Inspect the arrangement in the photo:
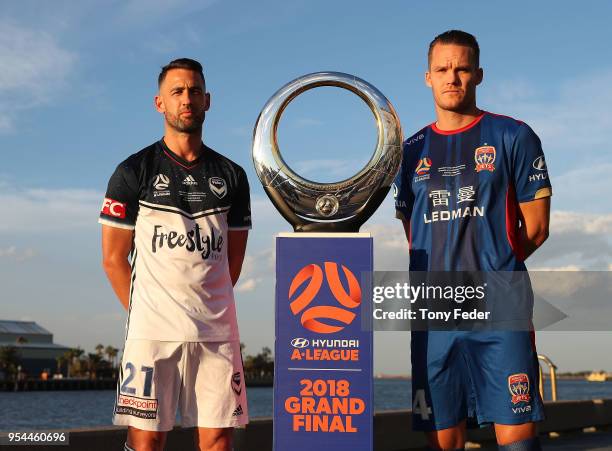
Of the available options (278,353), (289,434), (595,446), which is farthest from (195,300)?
(595,446)

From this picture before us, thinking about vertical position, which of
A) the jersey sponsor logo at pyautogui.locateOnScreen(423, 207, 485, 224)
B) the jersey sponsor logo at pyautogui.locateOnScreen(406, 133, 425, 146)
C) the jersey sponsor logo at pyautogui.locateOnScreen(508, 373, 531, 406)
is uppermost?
the jersey sponsor logo at pyautogui.locateOnScreen(406, 133, 425, 146)

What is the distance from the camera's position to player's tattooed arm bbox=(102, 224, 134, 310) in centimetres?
371

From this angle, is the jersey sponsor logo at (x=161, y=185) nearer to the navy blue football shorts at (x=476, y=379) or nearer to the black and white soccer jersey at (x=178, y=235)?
the black and white soccer jersey at (x=178, y=235)

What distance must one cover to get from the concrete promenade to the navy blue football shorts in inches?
104

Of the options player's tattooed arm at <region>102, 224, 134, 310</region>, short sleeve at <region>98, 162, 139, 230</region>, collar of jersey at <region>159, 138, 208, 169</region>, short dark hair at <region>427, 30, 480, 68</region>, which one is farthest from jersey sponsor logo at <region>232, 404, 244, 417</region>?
short dark hair at <region>427, 30, 480, 68</region>

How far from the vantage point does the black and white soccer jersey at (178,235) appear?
3.56 metres

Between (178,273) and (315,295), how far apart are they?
0.64 m

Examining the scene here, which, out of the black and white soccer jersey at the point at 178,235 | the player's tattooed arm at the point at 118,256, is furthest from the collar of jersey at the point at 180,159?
the player's tattooed arm at the point at 118,256

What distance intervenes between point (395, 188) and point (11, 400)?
127 meters

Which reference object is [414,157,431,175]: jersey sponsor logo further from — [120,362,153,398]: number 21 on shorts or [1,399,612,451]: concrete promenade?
[1,399,612,451]: concrete promenade

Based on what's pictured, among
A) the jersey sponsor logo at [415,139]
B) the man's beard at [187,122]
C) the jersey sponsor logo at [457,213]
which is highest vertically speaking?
the man's beard at [187,122]

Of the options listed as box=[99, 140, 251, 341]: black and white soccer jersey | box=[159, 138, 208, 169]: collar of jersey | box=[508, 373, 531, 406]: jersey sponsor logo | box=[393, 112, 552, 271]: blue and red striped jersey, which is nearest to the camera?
box=[508, 373, 531, 406]: jersey sponsor logo

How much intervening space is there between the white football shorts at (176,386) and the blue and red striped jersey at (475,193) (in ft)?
3.30

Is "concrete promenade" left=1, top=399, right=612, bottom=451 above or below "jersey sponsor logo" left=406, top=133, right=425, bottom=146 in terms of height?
below
